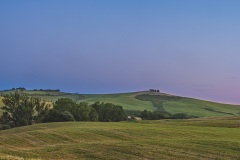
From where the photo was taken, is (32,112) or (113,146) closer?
(113,146)

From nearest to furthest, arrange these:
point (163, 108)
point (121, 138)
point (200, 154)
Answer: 1. point (200, 154)
2. point (121, 138)
3. point (163, 108)

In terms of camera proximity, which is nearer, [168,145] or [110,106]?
[168,145]

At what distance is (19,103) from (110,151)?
78792 millimetres

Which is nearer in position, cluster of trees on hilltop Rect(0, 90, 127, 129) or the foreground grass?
the foreground grass

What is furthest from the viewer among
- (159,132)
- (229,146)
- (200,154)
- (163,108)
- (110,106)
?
(163,108)

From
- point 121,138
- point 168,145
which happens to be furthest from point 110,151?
point 121,138

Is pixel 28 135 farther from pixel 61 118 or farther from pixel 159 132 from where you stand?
pixel 61 118

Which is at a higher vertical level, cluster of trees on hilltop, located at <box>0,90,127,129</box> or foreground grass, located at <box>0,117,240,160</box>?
cluster of trees on hilltop, located at <box>0,90,127,129</box>

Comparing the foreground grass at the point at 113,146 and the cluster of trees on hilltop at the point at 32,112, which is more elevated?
the cluster of trees on hilltop at the point at 32,112

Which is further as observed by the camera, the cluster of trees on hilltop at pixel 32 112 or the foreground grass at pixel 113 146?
the cluster of trees on hilltop at pixel 32 112

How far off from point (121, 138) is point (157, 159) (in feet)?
52.2

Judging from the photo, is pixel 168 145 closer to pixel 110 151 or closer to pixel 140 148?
pixel 140 148

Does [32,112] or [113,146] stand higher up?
[32,112]

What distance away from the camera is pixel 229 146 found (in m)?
39.8
